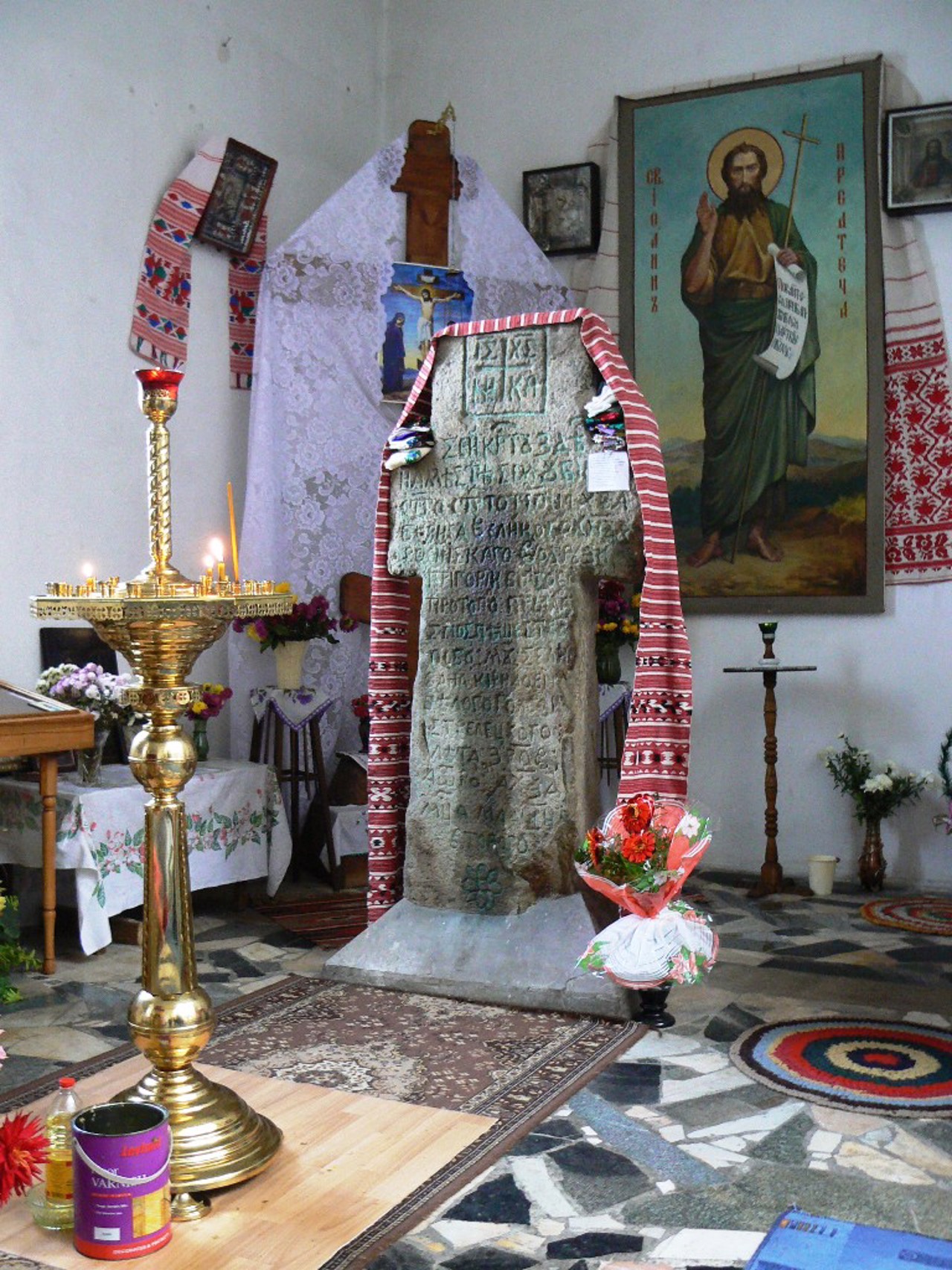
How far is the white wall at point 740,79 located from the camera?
6.66 metres

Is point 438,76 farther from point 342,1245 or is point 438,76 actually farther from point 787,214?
point 342,1245

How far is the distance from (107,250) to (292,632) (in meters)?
1.92

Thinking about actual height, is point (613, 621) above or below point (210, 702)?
above

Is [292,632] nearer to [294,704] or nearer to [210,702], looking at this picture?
[294,704]

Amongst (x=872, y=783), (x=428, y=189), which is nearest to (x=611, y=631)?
(x=872, y=783)

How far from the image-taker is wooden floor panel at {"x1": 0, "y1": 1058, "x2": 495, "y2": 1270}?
2.75 meters

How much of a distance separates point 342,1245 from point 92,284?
450 centimetres

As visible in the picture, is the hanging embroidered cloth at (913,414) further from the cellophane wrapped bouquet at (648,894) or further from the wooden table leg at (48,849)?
the wooden table leg at (48,849)

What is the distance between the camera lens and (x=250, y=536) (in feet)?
21.6

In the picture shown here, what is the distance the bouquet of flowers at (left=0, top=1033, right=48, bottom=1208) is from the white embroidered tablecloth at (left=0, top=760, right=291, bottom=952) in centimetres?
222

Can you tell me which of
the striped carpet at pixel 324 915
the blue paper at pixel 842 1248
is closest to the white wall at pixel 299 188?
the striped carpet at pixel 324 915

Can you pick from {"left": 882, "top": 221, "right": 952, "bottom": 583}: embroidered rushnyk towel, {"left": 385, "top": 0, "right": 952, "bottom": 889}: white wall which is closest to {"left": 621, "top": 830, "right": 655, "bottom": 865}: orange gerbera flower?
{"left": 385, "top": 0, "right": 952, "bottom": 889}: white wall

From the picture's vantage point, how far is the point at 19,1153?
8.38 ft

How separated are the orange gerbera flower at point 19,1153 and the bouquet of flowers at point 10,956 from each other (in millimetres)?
2072
